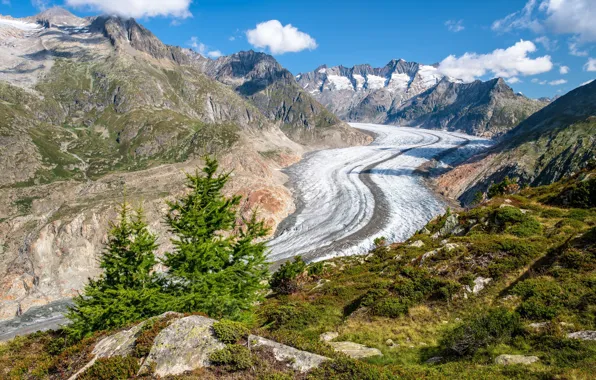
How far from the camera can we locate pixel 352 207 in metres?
96.4

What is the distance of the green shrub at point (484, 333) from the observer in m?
12.5

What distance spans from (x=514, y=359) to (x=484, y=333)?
6.05 feet

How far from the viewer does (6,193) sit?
100 m

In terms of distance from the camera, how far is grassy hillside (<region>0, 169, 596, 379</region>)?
10312mm

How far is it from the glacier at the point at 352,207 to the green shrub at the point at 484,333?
42322 mm

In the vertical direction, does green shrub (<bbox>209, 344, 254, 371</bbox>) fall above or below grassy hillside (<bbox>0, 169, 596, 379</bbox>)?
above

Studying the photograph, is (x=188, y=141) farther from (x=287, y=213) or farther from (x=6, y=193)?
(x=287, y=213)

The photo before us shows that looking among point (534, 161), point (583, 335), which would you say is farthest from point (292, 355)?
point (534, 161)

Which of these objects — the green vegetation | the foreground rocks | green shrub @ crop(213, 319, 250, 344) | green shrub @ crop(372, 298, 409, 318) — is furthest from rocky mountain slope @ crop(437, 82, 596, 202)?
green shrub @ crop(213, 319, 250, 344)

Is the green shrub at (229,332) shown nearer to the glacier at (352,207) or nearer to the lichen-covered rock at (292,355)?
the lichen-covered rock at (292,355)

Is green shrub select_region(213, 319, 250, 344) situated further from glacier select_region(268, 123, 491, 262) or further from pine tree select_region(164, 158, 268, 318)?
glacier select_region(268, 123, 491, 262)

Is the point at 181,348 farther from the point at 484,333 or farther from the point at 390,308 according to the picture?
the point at 390,308

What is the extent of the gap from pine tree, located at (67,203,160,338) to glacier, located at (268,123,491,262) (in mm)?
36462

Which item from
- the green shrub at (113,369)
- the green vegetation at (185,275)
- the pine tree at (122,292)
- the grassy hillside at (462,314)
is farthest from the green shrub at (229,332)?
the pine tree at (122,292)
